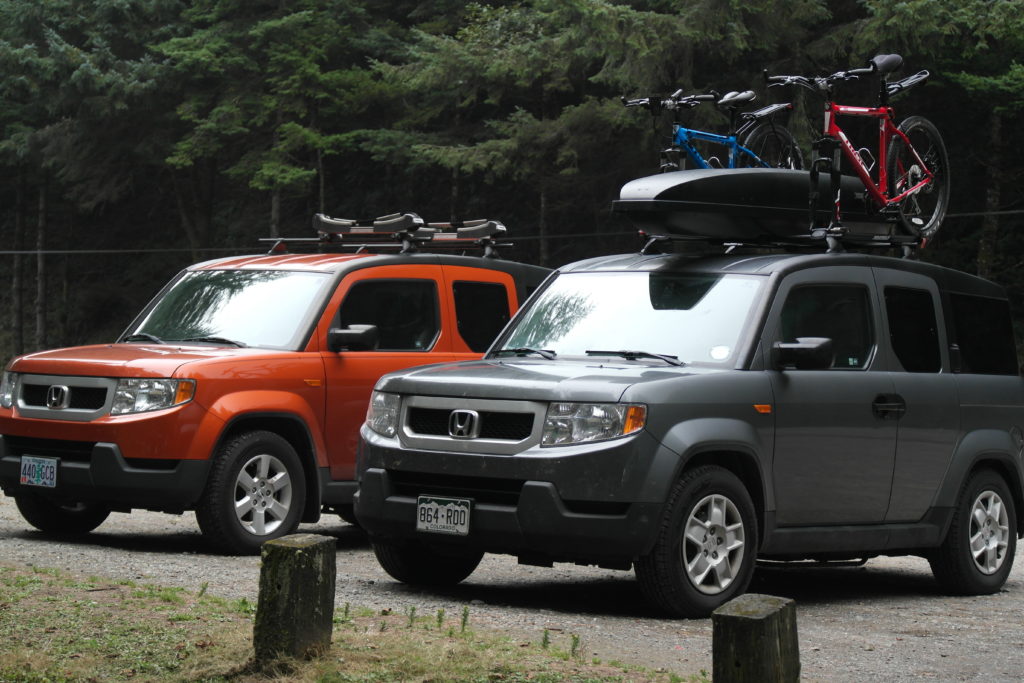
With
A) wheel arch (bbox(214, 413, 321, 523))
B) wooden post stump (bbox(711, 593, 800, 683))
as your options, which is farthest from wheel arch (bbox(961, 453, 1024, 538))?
wooden post stump (bbox(711, 593, 800, 683))

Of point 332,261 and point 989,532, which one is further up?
point 332,261

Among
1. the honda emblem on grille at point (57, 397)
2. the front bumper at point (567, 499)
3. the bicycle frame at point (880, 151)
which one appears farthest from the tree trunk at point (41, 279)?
the front bumper at point (567, 499)

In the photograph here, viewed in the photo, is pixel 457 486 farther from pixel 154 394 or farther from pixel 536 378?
pixel 154 394

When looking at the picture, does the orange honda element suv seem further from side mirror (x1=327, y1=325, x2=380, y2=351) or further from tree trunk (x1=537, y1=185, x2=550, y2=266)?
tree trunk (x1=537, y1=185, x2=550, y2=266)

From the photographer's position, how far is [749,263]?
29.9ft

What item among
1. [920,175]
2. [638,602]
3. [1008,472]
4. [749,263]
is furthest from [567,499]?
[920,175]

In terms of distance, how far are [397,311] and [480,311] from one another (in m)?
0.79

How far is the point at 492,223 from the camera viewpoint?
13102mm

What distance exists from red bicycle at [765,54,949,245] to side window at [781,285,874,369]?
5.30 ft

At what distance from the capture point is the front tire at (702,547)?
26.1ft

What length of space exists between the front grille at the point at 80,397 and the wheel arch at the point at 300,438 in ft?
2.91

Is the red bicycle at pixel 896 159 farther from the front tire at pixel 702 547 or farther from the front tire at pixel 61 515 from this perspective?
the front tire at pixel 61 515

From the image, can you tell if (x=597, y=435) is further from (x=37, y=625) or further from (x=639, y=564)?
(x=37, y=625)

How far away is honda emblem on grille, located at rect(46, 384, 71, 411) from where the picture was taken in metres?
10.5
